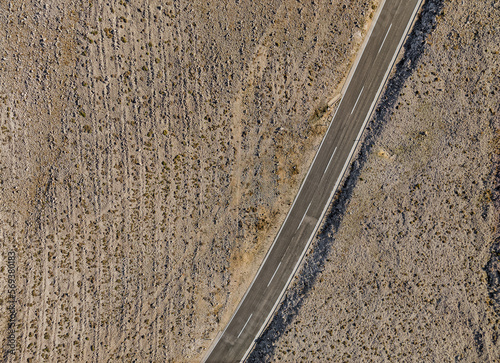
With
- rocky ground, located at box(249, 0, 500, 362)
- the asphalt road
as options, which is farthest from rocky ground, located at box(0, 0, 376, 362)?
rocky ground, located at box(249, 0, 500, 362)

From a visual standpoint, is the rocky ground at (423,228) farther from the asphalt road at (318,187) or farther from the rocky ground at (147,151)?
the rocky ground at (147,151)

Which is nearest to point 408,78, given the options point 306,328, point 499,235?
point 499,235

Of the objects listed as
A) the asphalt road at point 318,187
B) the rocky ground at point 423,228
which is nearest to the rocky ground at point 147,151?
the asphalt road at point 318,187

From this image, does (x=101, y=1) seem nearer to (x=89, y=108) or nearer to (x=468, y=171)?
(x=89, y=108)

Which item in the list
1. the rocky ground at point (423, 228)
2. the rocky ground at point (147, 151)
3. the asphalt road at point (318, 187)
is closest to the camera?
the rocky ground at point (147, 151)

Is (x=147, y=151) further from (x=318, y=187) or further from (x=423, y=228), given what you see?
(x=423, y=228)

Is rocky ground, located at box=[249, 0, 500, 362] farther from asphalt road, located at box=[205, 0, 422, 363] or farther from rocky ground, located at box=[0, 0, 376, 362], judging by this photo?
rocky ground, located at box=[0, 0, 376, 362]
